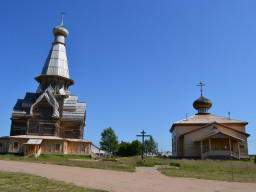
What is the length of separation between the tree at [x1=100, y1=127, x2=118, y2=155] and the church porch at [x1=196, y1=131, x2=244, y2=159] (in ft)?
80.2

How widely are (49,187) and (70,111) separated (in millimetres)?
24680

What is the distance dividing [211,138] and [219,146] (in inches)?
90.6

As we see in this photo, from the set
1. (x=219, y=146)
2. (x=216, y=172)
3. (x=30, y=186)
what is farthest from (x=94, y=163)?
(x=219, y=146)

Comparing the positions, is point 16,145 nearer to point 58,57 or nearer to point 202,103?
point 58,57

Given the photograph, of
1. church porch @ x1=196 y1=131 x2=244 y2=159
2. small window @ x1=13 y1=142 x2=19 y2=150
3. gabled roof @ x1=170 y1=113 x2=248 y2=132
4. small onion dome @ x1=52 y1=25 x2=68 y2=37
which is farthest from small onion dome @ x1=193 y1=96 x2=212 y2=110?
small window @ x1=13 y1=142 x2=19 y2=150

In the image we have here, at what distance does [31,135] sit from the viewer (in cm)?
2786

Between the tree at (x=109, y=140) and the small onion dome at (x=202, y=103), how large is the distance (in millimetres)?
20535

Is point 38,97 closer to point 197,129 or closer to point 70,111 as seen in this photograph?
point 70,111

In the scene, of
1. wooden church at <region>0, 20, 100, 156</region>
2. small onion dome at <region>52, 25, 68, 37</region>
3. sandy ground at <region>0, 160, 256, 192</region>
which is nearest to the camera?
sandy ground at <region>0, 160, 256, 192</region>

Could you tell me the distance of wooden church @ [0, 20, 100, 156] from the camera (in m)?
26.8

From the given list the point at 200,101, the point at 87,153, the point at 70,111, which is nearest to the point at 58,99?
the point at 70,111

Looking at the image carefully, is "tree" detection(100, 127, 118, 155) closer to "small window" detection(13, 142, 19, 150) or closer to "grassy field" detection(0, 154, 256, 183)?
"small window" detection(13, 142, 19, 150)

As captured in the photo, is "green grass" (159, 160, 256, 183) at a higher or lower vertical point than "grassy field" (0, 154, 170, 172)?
lower

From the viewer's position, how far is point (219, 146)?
1199 inches
